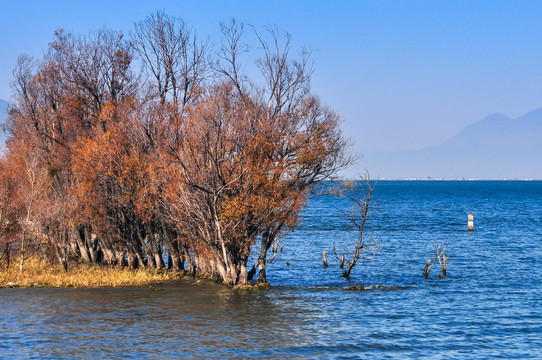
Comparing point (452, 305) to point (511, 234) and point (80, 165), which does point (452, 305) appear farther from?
point (511, 234)

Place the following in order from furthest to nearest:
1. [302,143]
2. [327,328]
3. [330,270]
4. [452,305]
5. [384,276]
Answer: [330,270] < [384,276] < [302,143] < [452,305] < [327,328]

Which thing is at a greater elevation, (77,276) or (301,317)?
(77,276)

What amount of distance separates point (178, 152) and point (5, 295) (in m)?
13.4

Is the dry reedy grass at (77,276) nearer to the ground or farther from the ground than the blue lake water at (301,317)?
farther from the ground

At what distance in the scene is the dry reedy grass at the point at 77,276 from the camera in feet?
131

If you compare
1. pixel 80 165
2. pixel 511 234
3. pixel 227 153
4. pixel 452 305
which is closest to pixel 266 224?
pixel 227 153

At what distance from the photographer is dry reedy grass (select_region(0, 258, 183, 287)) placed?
131ft

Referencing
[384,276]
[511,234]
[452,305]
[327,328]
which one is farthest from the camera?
[511,234]

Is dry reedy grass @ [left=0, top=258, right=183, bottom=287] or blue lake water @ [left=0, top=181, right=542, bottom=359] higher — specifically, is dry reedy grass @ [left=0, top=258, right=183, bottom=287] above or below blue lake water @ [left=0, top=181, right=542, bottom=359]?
above

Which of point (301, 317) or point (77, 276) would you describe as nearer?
point (301, 317)

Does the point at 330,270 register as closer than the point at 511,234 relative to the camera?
Yes

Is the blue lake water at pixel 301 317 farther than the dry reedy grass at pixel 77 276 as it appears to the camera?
No

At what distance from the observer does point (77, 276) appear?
41719mm

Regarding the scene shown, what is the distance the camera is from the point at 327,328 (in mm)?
30031
